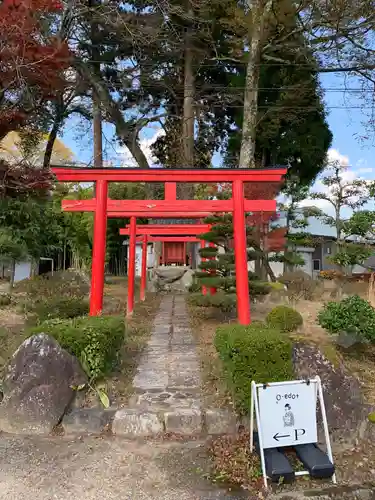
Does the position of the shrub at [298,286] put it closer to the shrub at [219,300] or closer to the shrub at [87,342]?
the shrub at [219,300]

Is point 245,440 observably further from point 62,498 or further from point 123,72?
Answer: point 123,72

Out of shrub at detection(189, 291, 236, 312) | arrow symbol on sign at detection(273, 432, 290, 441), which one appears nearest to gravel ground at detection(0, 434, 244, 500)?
arrow symbol on sign at detection(273, 432, 290, 441)

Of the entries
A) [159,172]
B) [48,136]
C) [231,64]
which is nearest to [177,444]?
[159,172]

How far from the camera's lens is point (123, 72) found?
47.2ft

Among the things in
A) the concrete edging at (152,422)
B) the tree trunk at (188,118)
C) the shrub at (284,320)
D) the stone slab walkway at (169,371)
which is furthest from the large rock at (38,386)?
→ the tree trunk at (188,118)

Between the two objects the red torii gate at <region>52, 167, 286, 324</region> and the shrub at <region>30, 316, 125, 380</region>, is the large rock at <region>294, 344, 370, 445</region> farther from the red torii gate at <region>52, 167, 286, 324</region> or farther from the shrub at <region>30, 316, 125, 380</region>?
the red torii gate at <region>52, 167, 286, 324</region>

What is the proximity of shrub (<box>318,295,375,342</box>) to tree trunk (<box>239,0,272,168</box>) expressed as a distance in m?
7.41

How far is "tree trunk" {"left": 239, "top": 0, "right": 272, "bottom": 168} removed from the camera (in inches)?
467

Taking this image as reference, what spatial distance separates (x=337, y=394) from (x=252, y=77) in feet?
36.2

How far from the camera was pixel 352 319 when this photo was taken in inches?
195

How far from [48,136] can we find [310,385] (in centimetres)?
1432

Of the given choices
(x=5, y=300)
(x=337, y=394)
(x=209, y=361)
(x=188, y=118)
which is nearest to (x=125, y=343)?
(x=209, y=361)

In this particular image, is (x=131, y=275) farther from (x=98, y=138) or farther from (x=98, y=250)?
(x=98, y=138)

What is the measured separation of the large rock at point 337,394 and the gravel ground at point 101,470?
116 centimetres
